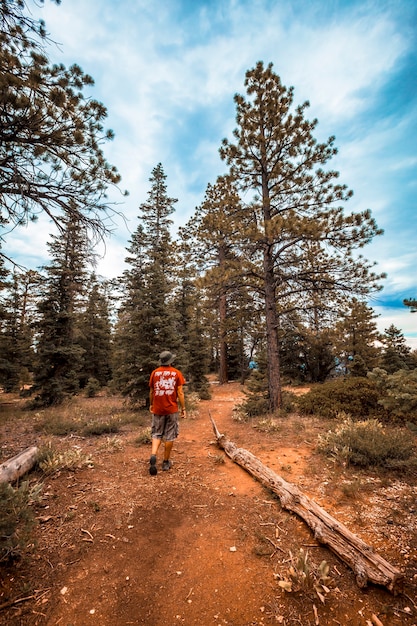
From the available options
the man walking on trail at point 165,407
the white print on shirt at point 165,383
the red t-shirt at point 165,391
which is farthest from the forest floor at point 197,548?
the white print on shirt at point 165,383

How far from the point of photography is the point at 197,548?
329 centimetres

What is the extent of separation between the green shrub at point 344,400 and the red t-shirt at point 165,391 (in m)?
6.20

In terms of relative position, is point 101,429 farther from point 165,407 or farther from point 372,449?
point 372,449

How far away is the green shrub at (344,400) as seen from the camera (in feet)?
29.4

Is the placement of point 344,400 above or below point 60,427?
above

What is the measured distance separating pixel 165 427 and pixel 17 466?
2587mm

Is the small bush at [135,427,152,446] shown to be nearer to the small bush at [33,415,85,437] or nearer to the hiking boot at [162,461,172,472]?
the hiking boot at [162,461,172,472]

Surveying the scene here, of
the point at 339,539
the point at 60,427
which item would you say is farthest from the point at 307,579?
the point at 60,427

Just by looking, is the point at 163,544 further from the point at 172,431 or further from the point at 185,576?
the point at 172,431

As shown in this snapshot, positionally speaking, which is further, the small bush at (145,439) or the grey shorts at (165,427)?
the small bush at (145,439)

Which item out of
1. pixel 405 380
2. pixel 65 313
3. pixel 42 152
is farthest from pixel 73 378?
pixel 405 380

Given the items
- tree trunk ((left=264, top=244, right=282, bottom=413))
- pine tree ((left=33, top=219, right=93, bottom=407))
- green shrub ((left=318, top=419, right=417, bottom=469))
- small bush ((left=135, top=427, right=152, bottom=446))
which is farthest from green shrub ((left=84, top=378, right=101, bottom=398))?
green shrub ((left=318, top=419, right=417, bottom=469))

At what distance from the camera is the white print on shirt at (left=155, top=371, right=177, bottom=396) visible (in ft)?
18.2

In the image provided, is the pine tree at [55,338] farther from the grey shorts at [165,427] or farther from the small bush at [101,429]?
the grey shorts at [165,427]
